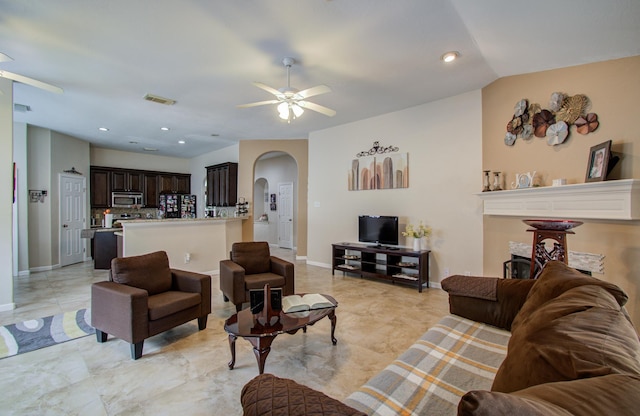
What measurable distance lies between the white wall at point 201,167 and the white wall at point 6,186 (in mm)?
4309

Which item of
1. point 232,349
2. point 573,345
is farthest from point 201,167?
point 573,345

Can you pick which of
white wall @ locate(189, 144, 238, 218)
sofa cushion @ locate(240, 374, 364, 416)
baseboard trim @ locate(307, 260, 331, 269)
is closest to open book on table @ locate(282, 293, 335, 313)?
sofa cushion @ locate(240, 374, 364, 416)

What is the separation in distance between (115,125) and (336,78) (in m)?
4.74

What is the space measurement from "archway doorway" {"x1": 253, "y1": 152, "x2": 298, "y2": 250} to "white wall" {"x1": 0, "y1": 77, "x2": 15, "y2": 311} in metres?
5.23

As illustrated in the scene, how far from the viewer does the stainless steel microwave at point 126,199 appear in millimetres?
7613

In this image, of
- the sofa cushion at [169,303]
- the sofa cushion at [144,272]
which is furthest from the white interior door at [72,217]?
the sofa cushion at [169,303]

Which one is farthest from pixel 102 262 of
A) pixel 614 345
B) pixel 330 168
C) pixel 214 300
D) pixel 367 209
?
pixel 614 345

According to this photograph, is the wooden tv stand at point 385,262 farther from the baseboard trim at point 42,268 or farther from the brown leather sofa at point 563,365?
the baseboard trim at point 42,268

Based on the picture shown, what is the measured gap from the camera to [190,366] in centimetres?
230

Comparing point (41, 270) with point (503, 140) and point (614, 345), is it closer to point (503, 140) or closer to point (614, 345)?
point (614, 345)

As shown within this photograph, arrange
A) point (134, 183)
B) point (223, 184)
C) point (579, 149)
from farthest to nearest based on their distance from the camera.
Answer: point (134, 183) < point (223, 184) < point (579, 149)

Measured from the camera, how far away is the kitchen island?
438 cm

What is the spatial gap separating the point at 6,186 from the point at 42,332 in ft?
6.21

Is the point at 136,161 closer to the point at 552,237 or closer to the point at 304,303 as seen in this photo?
the point at 304,303
